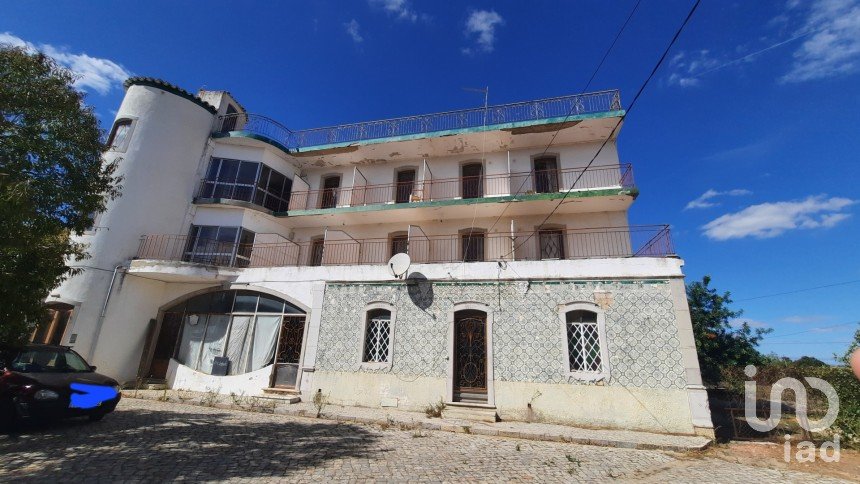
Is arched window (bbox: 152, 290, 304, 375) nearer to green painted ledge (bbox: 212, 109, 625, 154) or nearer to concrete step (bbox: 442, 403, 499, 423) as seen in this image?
concrete step (bbox: 442, 403, 499, 423)

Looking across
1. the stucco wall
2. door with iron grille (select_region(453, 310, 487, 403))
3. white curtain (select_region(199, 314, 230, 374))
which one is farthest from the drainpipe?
door with iron grille (select_region(453, 310, 487, 403))

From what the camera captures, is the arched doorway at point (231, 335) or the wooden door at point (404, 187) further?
the wooden door at point (404, 187)

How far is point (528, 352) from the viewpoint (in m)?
9.79

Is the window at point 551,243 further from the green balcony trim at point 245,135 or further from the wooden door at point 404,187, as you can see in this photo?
the green balcony trim at point 245,135

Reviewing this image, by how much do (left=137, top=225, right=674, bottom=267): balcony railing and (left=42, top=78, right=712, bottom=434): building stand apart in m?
0.08

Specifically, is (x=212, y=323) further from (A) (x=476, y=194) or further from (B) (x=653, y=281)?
(B) (x=653, y=281)

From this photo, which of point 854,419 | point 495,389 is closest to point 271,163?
point 495,389

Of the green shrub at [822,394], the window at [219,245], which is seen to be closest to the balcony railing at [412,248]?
the window at [219,245]

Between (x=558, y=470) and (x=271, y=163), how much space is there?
15.2 metres

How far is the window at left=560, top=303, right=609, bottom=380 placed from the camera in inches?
365

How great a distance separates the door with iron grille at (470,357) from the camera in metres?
10.1

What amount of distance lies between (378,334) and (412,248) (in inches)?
158

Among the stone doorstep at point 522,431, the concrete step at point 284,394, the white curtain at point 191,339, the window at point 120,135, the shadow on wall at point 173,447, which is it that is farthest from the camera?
the window at point 120,135

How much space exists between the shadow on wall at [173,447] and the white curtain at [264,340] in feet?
11.6
